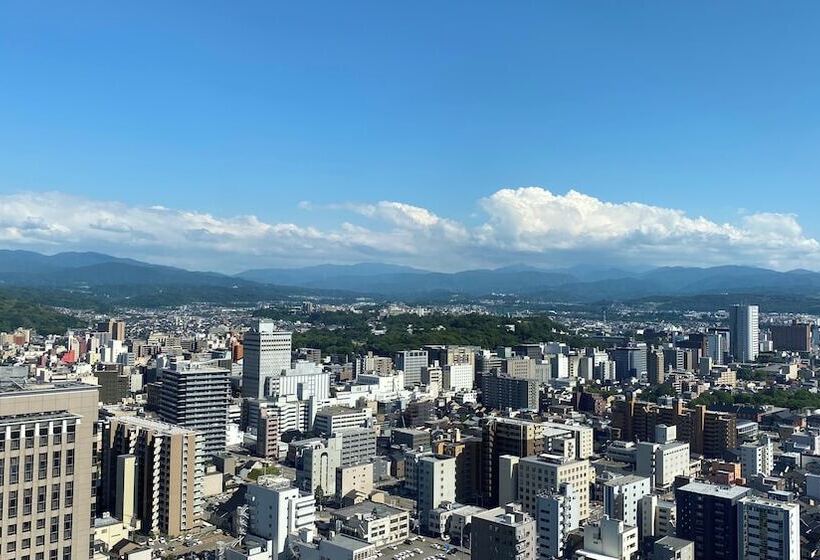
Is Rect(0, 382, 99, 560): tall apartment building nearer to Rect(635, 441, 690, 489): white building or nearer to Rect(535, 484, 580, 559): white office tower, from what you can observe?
A: Rect(535, 484, 580, 559): white office tower

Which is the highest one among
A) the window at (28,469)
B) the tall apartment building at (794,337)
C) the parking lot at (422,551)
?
the window at (28,469)

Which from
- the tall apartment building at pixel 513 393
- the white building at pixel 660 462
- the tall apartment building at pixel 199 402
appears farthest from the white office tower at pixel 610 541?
the tall apartment building at pixel 513 393

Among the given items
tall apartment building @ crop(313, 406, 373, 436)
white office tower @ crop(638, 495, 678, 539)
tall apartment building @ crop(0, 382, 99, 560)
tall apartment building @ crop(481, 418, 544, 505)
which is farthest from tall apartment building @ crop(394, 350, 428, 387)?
tall apartment building @ crop(0, 382, 99, 560)

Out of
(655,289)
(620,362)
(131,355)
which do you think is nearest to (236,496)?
(131,355)

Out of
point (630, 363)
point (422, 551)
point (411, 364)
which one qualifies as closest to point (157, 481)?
point (422, 551)

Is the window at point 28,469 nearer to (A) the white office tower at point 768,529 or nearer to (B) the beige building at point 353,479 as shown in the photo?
(A) the white office tower at point 768,529

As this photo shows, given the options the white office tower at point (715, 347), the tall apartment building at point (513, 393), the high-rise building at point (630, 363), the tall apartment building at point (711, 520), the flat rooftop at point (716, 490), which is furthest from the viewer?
the white office tower at point (715, 347)

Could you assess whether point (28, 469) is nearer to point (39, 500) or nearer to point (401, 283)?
point (39, 500)
